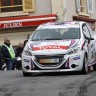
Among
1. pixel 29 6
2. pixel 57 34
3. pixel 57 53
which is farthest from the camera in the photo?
pixel 29 6

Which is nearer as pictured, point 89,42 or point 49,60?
point 49,60

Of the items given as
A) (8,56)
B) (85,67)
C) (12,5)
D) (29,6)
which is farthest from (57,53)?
(12,5)

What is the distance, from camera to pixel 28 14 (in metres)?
30.1

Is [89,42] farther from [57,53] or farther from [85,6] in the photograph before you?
[85,6]

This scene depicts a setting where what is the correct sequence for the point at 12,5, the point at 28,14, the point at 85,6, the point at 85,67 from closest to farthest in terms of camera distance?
the point at 85,67, the point at 28,14, the point at 12,5, the point at 85,6

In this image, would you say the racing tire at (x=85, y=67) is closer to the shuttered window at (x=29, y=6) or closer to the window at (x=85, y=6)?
the shuttered window at (x=29, y=6)

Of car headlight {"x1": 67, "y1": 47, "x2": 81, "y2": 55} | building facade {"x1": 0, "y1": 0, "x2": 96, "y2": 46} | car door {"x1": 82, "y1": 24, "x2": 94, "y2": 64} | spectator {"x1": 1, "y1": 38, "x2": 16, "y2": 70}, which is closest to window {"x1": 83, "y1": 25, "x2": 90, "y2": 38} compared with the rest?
car door {"x1": 82, "y1": 24, "x2": 94, "y2": 64}

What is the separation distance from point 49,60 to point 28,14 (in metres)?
14.8

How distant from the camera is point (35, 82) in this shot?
43.3 ft

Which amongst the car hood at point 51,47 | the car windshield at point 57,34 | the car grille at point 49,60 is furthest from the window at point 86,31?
the car grille at point 49,60

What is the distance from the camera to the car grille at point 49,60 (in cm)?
1539

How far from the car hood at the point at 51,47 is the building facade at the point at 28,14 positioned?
43.0 feet

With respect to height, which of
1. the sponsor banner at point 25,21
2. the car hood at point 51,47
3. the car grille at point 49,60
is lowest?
the car grille at point 49,60

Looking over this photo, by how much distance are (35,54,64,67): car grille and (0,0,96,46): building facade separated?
44.5ft
